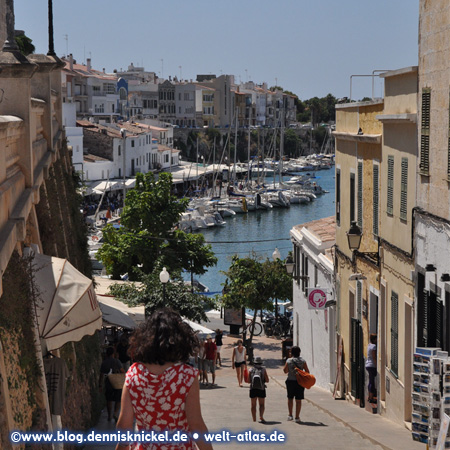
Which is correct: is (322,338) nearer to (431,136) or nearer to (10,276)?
(431,136)

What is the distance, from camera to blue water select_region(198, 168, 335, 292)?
85.8 meters

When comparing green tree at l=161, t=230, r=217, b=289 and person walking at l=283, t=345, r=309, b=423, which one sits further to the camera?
green tree at l=161, t=230, r=217, b=289

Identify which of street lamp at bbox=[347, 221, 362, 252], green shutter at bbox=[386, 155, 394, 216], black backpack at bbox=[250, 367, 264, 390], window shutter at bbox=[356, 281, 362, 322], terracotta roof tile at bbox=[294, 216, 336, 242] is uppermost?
green shutter at bbox=[386, 155, 394, 216]

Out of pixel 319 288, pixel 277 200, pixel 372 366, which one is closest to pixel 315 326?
pixel 319 288

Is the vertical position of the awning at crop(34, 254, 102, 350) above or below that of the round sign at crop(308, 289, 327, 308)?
above

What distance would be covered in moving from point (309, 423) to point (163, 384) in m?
10.6

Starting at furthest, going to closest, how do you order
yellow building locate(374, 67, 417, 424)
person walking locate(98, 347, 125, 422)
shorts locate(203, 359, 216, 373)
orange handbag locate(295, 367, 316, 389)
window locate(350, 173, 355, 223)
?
shorts locate(203, 359, 216, 373) → window locate(350, 173, 355, 223) → person walking locate(98, 347, 125, 422) → orange handbag locate(295, 367, 316, 389) → yellow building locate(374, 67, 417, 424)

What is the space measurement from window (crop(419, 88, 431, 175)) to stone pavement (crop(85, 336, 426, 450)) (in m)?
3.95

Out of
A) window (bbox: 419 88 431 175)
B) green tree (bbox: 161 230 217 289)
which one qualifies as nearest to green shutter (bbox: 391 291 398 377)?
window (bbox: 419 88 431 175)

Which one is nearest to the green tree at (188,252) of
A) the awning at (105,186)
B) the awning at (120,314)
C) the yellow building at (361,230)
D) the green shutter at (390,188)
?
the awning at (120,314)

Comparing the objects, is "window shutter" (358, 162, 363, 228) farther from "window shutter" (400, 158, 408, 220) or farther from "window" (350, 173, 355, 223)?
"window shutter" (400, 158, 408, 220)

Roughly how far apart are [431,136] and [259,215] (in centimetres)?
11156

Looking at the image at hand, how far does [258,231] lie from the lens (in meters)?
108

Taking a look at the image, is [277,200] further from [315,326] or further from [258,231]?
[315,326]
